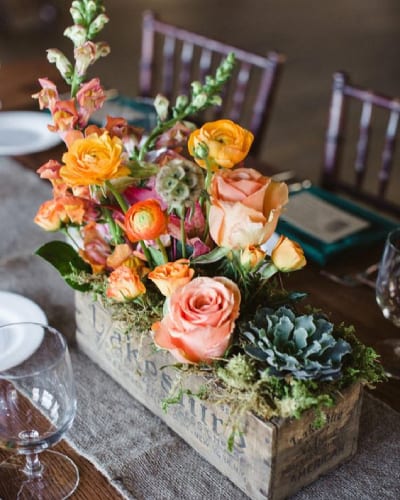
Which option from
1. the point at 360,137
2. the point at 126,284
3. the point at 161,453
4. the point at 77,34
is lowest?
the point at 161,453

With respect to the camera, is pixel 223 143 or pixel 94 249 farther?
pixel 94 249

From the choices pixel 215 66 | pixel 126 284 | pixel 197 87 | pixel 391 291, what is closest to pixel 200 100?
pixel 197 87

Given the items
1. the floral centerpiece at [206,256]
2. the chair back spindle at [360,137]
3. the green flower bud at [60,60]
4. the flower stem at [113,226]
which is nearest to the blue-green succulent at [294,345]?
the floral centerpiece at [206,256]

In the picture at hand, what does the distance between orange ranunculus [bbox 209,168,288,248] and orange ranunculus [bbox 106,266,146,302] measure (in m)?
0.12

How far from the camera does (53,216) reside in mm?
897

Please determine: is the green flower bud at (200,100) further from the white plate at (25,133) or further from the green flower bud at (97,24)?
the white plate at (25,133)

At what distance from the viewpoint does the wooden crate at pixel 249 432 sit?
2.42ft

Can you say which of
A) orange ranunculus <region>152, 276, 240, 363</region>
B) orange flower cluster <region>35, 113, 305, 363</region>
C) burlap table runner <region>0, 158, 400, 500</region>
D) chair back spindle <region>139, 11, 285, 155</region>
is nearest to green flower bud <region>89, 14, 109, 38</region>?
orange flower cluster <region>35, 113, 305, 363</region>

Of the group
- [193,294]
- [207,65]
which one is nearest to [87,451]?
[193,294]

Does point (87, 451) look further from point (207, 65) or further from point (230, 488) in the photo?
point (207, 65)

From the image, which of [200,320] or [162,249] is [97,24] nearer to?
[162,249]

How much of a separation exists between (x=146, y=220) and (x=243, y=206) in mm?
109

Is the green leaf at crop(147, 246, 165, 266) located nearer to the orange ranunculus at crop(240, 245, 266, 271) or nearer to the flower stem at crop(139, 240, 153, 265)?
the flower stem at crop(139, 240, 153, 265)

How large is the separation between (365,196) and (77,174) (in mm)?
1063
